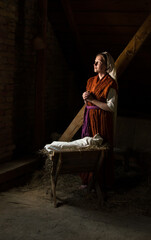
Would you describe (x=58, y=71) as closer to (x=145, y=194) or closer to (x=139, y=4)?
(x=139, y=4)

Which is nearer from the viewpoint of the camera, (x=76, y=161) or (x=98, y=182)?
(x=76, y=161)

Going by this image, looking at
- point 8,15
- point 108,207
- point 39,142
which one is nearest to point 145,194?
point 108,207

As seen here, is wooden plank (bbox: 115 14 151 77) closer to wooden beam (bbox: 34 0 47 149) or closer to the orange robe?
the orange robe

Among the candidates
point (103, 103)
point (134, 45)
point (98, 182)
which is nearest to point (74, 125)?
point (103, 103)

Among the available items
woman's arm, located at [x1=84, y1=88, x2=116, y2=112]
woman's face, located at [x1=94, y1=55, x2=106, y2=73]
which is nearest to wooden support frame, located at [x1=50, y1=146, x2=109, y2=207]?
woman's arm, located at [x1=84, y1=88, x2=116, y2=112]

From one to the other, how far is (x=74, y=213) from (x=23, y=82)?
2.64 meters

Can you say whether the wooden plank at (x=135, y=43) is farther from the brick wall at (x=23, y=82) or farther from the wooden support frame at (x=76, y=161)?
the brick wall at (x=23, y=82)

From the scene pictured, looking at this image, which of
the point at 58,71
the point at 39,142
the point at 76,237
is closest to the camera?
the point at 76,237

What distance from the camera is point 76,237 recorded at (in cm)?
341

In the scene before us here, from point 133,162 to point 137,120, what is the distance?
28.5 inches

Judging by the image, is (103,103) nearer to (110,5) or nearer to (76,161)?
(76,161)

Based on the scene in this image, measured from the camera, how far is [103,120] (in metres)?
4.55

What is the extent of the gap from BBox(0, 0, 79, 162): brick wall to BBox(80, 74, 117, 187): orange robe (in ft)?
4.25

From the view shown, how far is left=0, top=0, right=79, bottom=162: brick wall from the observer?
5.04 meters
